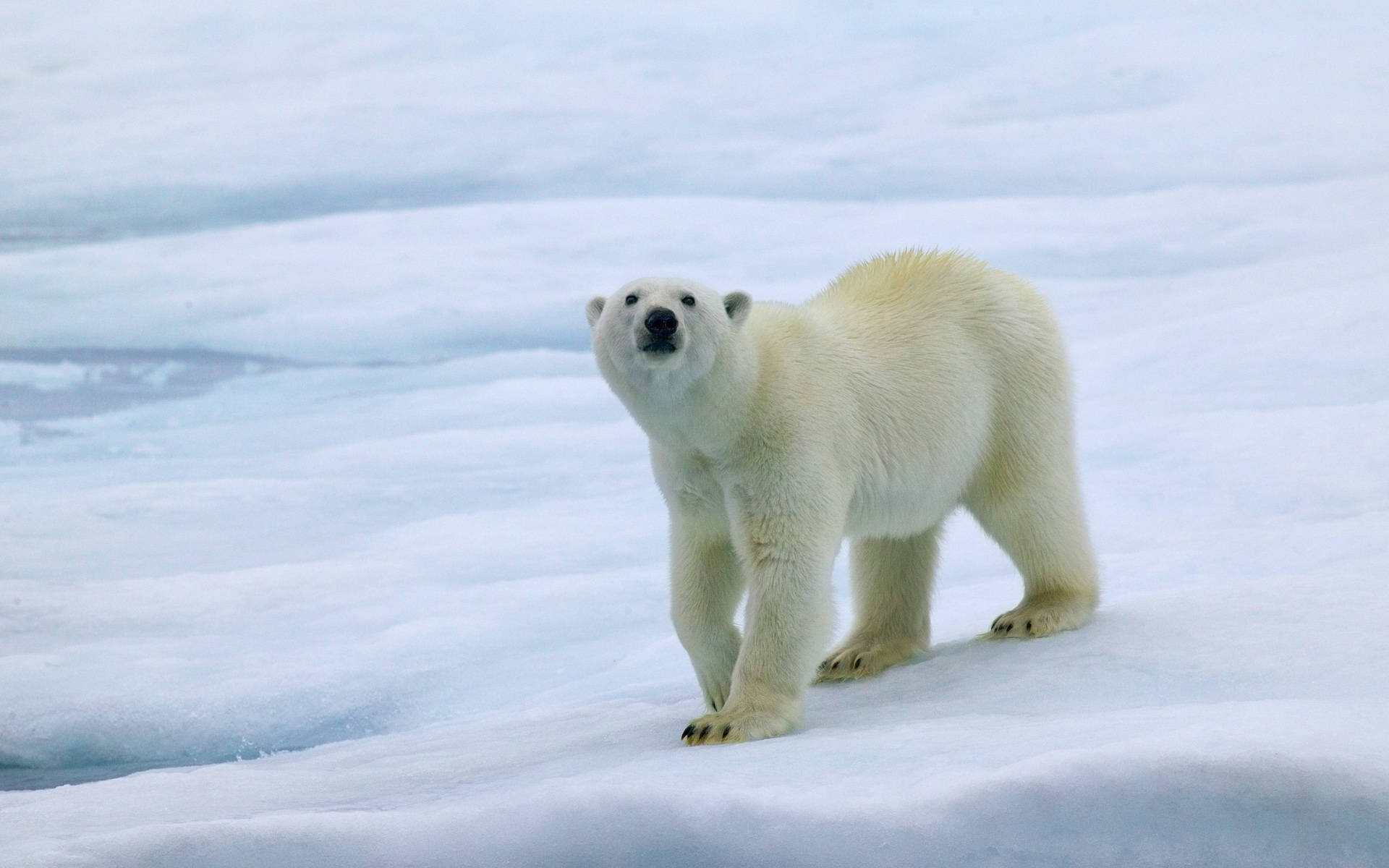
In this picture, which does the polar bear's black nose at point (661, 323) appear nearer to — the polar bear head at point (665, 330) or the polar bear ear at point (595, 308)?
the polar bear head at point (665, 330)

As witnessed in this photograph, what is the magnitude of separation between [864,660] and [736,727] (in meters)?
0.96

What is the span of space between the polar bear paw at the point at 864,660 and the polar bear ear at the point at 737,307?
4.01 ft

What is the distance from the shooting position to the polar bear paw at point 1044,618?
4.10 m

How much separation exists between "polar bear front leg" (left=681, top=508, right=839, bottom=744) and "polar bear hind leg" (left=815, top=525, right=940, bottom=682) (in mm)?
794

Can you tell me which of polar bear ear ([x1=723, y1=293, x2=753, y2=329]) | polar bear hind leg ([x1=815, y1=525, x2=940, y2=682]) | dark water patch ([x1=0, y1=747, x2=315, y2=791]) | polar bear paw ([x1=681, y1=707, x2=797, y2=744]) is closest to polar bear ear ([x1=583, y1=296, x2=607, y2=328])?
polar bear ear ([x1=723, y1=293, x2=753, y2=329])

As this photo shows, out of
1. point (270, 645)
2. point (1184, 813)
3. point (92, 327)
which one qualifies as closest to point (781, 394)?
point (1184, 813)

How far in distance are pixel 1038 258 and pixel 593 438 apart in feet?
15.0

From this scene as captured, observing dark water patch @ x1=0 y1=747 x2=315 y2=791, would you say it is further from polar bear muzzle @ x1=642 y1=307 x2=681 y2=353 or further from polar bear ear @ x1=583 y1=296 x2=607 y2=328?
polar bear muzzle @ x1=642 y1=307 x2=681 y2=353

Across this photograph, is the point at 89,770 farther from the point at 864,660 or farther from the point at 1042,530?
the point at 1042,530

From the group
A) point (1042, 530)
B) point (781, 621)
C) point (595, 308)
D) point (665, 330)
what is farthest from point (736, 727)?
point (1042, 530)

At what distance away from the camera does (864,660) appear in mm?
4297

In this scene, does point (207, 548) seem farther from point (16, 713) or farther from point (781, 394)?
point (781, 394)

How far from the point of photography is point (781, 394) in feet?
12.0

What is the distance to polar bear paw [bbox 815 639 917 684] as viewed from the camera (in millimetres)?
4277
